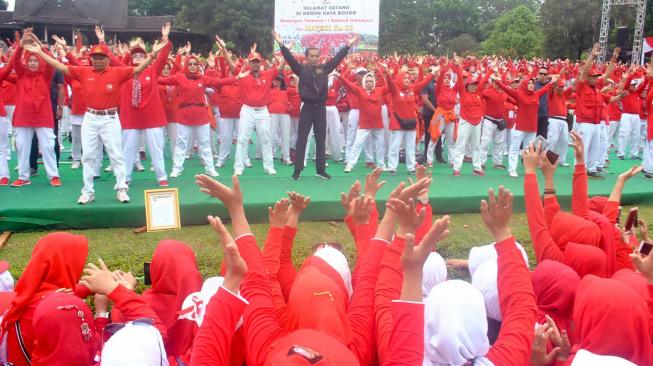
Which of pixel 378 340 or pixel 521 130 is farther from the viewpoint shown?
pixel 521 130

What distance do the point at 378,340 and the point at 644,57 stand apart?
27.6 m

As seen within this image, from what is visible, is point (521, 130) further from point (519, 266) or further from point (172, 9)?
point (172, 9)

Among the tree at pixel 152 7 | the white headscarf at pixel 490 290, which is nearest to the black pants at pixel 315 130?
the white headscarf at pixel 490 290

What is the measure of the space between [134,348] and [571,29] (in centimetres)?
4261

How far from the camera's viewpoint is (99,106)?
620cm

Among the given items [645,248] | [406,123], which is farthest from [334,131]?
[645,248]

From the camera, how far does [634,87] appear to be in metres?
11.5

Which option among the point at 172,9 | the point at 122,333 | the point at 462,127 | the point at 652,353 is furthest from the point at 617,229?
the point at 172,9

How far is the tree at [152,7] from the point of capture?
49031mm

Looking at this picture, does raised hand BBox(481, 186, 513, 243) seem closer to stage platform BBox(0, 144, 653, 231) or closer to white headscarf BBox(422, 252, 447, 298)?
white headscarf BBox(422, 252, 447, 298)

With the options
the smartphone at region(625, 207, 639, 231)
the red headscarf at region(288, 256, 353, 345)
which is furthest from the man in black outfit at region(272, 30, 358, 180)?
the red headscarf at region(288, 256, 353, 345)

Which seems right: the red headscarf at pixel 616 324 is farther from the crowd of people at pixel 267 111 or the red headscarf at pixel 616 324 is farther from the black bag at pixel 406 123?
the black bag at pixel 406 123

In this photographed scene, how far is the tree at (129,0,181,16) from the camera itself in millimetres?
49031

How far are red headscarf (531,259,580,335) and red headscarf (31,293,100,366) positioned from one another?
2.30 meters
